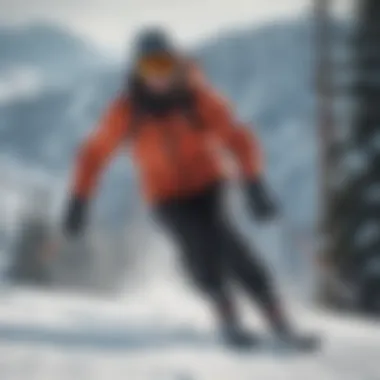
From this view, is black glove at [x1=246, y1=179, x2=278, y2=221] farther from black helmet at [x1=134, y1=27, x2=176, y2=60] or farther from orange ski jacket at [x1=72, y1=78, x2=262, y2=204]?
black helmet at [x1=134, y1=27, x2=176, y2=60]

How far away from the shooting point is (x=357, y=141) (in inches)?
51.9

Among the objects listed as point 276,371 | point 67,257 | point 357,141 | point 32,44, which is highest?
point 32,44

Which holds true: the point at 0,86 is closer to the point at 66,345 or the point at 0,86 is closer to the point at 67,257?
the point at 67,257

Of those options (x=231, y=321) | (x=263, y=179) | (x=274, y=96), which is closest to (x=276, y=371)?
(x=231, y=321)

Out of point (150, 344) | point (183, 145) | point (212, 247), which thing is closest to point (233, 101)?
point (183, 145)

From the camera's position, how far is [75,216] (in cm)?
133

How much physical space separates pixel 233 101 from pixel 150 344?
0.34 m

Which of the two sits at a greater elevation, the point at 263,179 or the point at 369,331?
the point at 263,179

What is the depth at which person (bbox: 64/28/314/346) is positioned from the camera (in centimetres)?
131

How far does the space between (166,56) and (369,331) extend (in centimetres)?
45

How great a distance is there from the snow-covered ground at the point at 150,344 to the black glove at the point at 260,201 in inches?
5.2

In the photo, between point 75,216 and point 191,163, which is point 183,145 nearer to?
point 191,163

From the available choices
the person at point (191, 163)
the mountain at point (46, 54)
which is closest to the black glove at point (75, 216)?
the person at point (191, 163)

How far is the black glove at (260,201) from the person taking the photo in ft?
4.31
